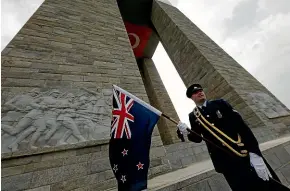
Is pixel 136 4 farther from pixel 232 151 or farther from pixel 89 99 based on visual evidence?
pixel 232 151

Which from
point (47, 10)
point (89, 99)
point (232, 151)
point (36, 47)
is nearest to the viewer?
point (232, 151)

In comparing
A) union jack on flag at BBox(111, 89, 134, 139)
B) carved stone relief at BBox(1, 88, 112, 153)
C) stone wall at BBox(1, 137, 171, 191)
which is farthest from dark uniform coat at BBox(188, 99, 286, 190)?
carved stone relief at BBox(1, 88, 112, 153)

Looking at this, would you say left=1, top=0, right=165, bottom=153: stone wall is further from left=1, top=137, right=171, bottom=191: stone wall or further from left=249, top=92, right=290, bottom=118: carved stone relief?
left=249, top=92, right=290, bottom=118: carved stone relief

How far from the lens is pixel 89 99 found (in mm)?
2756

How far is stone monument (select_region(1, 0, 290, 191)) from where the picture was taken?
1.99m

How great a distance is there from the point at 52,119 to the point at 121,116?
55.2 inches

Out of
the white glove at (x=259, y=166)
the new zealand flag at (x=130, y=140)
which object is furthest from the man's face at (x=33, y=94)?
the white glove at (x=259, y=166)

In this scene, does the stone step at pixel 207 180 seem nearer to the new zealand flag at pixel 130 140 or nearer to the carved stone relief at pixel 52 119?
the new zealand flag at pixel 130 140

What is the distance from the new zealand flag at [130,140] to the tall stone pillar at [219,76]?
3.91 metres

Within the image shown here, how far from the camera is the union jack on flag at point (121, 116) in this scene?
133 centimetres

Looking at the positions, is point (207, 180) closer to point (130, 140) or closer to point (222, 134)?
point (222, 134)

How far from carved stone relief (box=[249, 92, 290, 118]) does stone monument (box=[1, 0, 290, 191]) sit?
1.4 inches

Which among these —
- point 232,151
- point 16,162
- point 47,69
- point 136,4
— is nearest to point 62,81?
point 47,69

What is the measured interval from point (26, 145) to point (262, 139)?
4.72 metres
